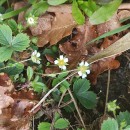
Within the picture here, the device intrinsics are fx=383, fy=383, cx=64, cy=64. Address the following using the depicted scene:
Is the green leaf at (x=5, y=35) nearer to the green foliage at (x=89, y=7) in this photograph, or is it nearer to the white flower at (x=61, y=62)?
the white flower at (x=61, y=62)

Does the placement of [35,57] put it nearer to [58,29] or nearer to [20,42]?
[20,42]

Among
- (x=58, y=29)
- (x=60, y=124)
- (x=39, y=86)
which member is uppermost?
(x=58, y=29)

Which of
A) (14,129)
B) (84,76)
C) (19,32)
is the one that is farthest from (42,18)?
(14,129)

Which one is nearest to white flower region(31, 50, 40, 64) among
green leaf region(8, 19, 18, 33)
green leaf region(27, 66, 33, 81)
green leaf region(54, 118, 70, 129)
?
green leaf region(27, 66, 33, 81)

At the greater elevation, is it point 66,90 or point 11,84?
point 11,84

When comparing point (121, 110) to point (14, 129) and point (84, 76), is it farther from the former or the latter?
point (14, 129)

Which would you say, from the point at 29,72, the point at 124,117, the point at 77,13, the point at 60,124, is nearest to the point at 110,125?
the point at 124,117
